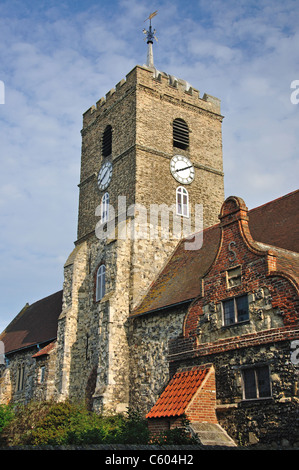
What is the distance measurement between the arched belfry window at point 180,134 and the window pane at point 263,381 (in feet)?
57.5

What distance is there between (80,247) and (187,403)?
14824 mm

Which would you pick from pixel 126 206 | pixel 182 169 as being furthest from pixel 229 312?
pixel 182 169

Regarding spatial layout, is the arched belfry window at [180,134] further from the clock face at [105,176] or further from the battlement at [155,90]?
the clock face at [105,176]

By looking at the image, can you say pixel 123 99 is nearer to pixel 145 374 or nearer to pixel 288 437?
pixel 145 374

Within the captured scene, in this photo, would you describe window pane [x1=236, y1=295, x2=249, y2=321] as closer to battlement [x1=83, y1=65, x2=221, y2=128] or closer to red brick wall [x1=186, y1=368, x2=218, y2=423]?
red brick wall [x1=186, y1=368, x2=218, y2=423]

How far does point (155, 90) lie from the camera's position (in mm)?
28688

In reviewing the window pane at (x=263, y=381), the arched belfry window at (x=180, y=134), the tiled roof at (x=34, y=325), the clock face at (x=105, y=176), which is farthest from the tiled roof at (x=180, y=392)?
the arched belfry window at (x=180, y=134)

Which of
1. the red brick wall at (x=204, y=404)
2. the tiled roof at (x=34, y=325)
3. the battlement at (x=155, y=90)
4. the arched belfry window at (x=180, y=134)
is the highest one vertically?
the battlement at (x=155, y=90)

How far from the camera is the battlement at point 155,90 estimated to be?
1125 inches

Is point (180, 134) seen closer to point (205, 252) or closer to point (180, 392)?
point (205, 252)

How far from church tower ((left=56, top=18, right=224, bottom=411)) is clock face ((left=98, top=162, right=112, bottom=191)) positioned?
66 millimetres

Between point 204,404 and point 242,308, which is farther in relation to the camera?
point 242,308

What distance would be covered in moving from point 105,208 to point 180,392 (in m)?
14.8
